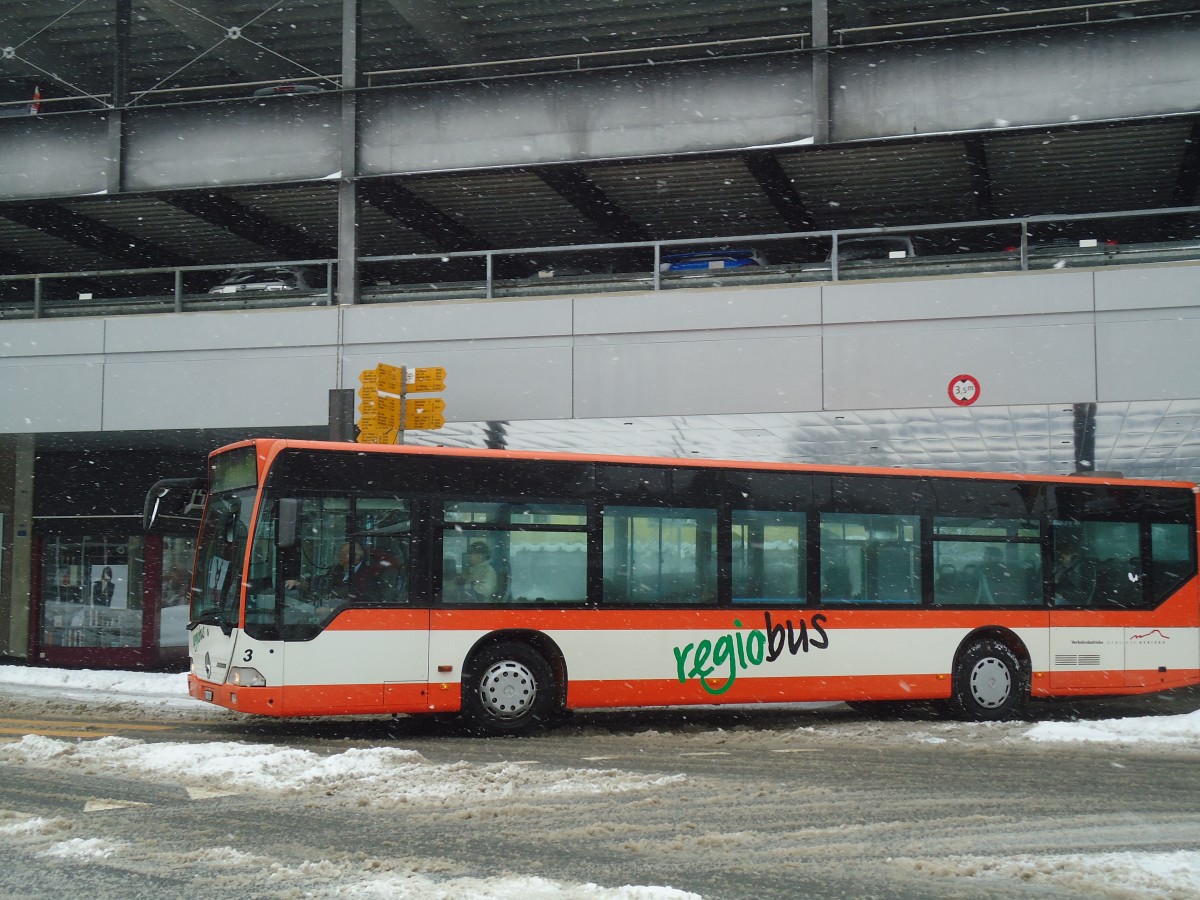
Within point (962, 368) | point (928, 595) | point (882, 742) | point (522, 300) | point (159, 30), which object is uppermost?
point (159, 30)

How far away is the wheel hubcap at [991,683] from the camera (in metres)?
13.2

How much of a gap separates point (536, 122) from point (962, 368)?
7105mm

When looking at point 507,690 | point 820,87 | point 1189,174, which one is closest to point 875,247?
point 820,87

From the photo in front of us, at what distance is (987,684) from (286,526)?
7566 millimetres

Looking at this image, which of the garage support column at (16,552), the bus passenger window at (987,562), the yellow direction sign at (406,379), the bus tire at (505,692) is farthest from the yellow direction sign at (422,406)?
the garage support column at (16,552)

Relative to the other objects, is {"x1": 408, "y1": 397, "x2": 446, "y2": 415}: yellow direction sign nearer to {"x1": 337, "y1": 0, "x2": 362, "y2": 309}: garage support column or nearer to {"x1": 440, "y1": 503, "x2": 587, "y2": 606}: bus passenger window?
{"x1": 440, "y1": 503, "x2": 587, "y2": 606}: bus passenger window

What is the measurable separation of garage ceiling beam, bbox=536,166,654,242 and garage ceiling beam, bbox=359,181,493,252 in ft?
7.93

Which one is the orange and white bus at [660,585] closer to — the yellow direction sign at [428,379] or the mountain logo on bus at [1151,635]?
the mountain logo on bus at [1151,635]

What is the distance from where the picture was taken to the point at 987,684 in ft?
43.5

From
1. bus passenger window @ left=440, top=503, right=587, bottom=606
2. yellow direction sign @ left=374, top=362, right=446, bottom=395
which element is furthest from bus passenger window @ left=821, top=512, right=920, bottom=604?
yellow direction sign @ left=374, top=362, right=446, bottom=395

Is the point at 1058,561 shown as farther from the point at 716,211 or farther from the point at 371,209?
the point at 371,209

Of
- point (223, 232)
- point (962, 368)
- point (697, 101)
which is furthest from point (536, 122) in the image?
→ point (223, 232)

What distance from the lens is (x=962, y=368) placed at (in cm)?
1645

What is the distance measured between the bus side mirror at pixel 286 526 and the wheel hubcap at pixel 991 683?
728 cm
